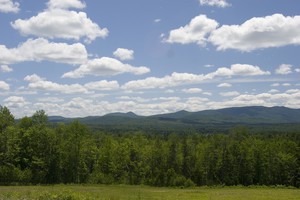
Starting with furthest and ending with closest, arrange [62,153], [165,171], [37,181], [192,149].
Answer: [192,149] → [165,171] → [62,153] → [37,181]

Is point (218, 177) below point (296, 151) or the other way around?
below

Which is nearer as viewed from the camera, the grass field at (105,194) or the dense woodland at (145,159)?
the grass field at (105,194)

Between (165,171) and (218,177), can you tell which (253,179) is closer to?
(218,177)

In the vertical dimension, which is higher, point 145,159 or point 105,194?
point 105,194

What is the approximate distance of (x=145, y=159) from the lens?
98500 millimetres

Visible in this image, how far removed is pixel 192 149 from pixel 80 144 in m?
32.0

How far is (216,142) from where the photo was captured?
333ft

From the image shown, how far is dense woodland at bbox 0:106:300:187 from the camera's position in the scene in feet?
262

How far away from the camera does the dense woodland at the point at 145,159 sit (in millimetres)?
79812

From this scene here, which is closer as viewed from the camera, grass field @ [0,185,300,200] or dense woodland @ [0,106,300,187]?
grass field @ [0,185,300,200]

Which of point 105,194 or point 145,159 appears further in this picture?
point 145,159

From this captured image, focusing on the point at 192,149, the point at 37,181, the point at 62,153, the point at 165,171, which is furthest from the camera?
the point at 192,149

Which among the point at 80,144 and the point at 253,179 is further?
the point at 253,179

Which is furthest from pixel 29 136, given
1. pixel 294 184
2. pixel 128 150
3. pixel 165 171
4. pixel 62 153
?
pixel 294 184
